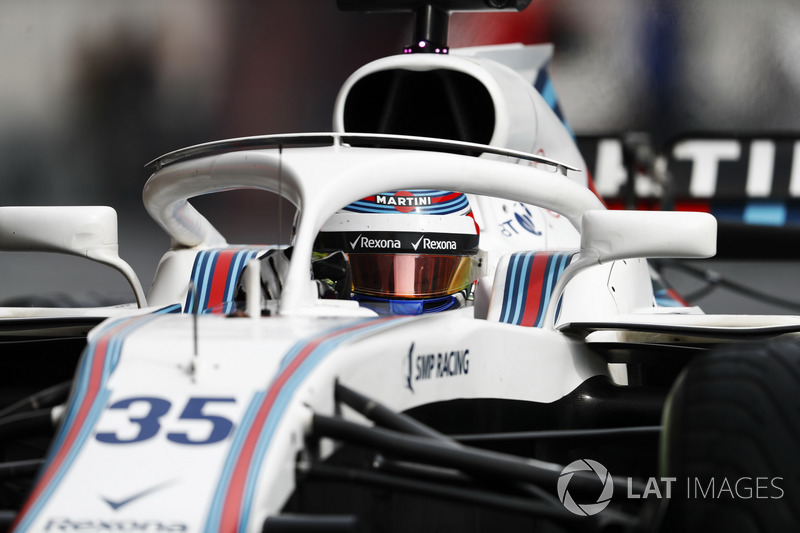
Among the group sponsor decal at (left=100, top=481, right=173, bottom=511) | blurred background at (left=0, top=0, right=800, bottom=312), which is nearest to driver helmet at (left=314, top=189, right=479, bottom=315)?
sponsor decal at (left=100, top=481, right=173, bottom=511)

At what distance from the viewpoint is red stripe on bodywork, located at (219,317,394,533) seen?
4.31 feet

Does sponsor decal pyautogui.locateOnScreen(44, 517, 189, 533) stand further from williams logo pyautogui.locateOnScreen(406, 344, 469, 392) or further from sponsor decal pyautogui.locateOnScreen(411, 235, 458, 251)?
sponsor decal pyautogui.locateOnScreen(411, 235, 458, 251)

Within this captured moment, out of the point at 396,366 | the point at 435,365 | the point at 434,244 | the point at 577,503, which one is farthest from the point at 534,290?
the point at 577,503

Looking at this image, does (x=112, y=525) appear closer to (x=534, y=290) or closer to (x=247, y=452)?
(x=247, y=452)

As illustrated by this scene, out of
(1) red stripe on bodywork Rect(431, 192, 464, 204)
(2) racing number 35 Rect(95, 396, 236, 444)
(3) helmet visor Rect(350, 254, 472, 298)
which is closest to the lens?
(2) racing number 35 Rect(95, 396, 236, 444)

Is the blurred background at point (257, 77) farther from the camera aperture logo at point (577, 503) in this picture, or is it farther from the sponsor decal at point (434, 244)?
the camera aperture logo at point (577, 503)

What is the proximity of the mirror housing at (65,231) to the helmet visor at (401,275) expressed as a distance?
2.13ft

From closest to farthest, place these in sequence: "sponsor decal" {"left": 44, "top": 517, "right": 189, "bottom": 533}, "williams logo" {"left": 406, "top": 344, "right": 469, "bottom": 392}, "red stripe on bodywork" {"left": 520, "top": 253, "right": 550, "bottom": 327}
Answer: "sponsor decal" {"left": 44, "top": 517, "right": 189, "bottom": 533}
"williams logo" {"left": 406, "top": 344, "right": 469, "bottom": 392}
"red stripe on bodywork" {"left": 520, "top": 253, "right": 550, "bottom": 327}

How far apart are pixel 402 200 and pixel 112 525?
180 cm

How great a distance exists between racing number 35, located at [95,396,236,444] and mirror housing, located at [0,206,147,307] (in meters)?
1.15

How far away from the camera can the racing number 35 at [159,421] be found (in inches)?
55.8

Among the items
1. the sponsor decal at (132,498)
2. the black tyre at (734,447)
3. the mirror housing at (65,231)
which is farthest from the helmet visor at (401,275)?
the sponsor decal at (132,498)

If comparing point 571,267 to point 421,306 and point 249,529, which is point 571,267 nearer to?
point 421,306

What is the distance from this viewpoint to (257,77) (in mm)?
7480
